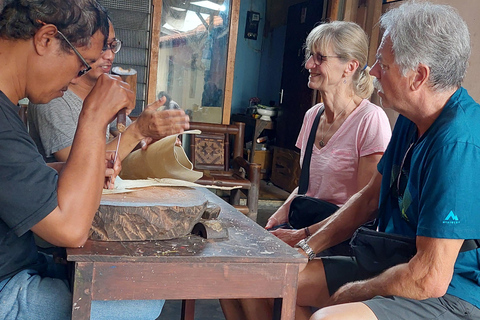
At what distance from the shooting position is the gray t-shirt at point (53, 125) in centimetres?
221

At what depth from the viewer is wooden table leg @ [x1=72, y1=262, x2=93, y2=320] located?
4.21ft

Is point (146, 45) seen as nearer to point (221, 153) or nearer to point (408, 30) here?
point (221, 153)

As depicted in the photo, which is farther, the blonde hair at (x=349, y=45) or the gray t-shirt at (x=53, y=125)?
the blonde hair at (x=349, y=45)

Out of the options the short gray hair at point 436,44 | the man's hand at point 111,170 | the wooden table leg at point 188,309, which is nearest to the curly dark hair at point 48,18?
the man's hand at point 111,170

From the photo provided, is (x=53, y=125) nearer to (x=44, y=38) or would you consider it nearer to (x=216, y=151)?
(x=44, y=38)

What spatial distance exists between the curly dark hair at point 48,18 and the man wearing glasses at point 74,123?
1.67 ft

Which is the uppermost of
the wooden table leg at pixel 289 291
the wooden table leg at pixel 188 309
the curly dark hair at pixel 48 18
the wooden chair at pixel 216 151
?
the curly dark hair at pixel 48 18

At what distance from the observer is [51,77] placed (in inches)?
58.6

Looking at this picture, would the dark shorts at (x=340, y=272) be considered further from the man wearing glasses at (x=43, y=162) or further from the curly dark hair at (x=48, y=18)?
the curly dark hair at (x=48, y=18)

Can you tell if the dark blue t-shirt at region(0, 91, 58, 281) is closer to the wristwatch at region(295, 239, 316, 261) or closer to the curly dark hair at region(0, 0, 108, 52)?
the curly dark hair at region(0, 0, 108, 52)

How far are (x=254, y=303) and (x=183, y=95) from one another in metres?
4.18

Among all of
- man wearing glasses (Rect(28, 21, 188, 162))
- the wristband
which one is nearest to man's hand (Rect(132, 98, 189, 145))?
man wearing glasses (Rect(28, 21, 188, 162))

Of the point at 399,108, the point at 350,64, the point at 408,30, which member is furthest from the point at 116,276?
the point at 350,64

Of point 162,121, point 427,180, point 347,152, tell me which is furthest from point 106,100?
point 347,152
